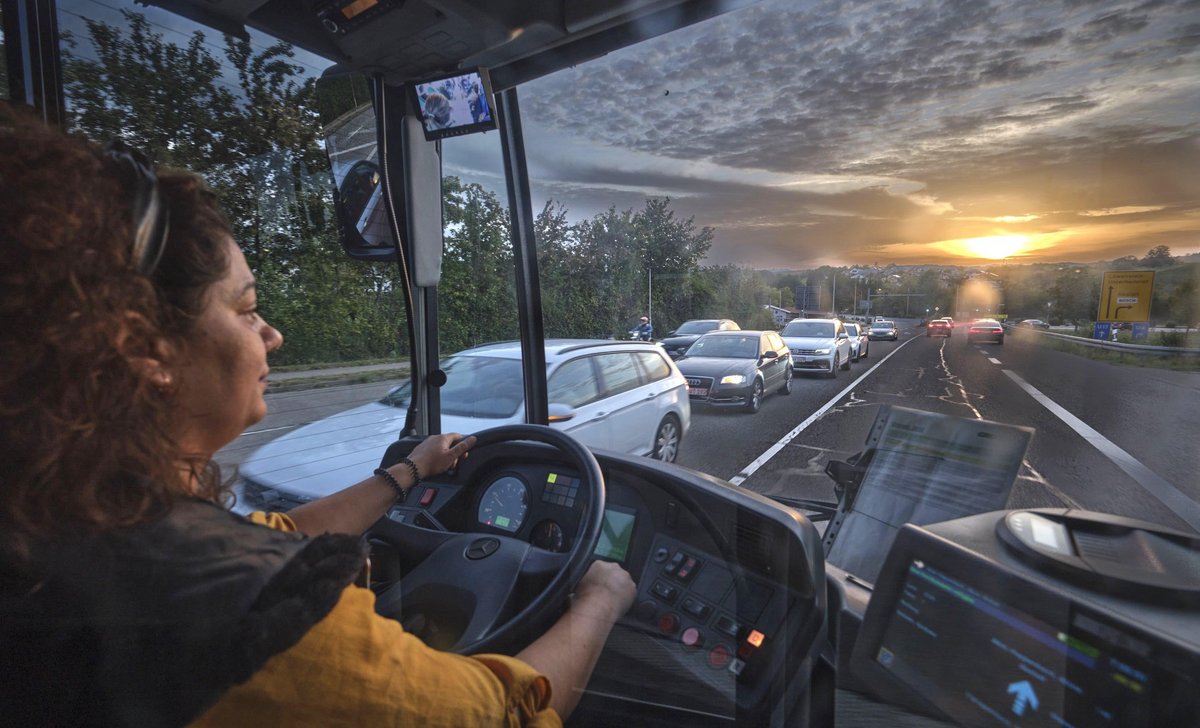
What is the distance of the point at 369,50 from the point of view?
7.63 ft

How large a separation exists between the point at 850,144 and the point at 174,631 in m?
1.94

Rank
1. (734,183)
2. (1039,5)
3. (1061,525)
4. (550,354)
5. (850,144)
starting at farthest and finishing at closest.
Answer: (550,354), (734,183), (850,144), (1039,5), (1061,525)

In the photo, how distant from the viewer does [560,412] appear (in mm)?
3271

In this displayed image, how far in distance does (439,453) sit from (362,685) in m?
1.10

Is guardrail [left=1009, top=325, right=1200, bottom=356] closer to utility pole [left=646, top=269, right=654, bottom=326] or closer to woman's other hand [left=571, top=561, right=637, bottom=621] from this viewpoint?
woman's other hand [left=571, top=561, right=637, bottom=621]

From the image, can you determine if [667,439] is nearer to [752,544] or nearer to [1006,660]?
[752,544]

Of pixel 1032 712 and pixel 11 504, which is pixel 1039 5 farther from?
pixel 11 504

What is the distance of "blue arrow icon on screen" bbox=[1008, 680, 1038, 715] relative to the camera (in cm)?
92

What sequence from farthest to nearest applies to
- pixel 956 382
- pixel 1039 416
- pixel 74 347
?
pixel 956 382
pixel 1039 416
pixel 74 347

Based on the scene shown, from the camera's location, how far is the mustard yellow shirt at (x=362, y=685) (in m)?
0.69

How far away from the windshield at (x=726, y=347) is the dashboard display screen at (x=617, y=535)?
144 cm

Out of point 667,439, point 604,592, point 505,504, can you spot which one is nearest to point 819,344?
point 667,439

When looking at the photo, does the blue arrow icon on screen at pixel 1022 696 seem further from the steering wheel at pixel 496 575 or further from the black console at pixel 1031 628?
the steering wheel at pixel 496 575

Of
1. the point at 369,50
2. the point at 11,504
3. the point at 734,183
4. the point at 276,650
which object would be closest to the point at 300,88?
the point at 369,50
